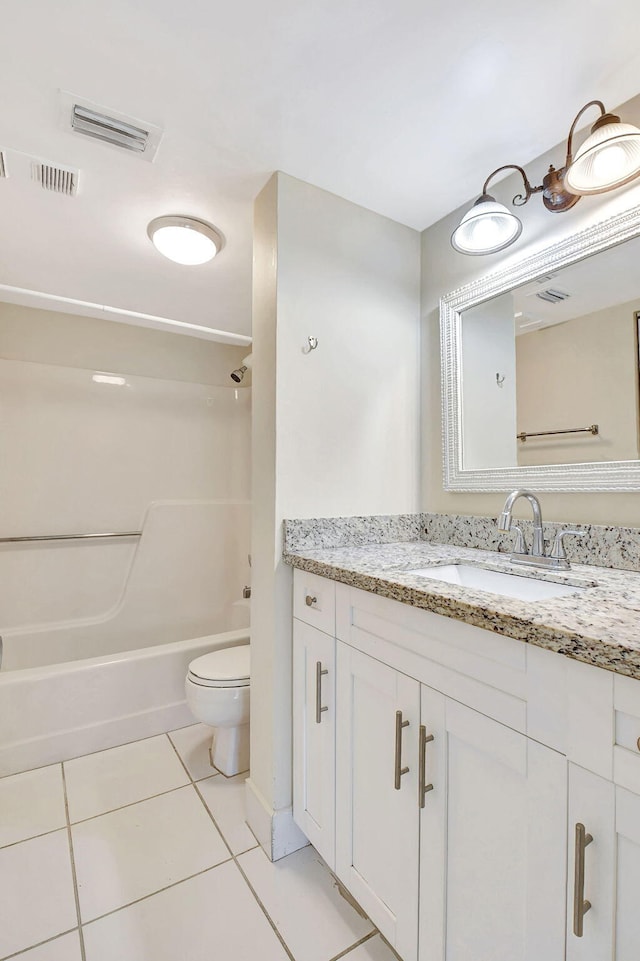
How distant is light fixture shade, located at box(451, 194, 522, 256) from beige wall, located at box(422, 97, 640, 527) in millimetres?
94

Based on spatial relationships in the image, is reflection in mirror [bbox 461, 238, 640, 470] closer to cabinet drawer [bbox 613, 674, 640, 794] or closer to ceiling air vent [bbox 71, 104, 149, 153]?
cabinet drawer [bbox 613, 674, 640, 794]

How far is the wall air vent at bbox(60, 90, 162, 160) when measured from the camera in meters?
1.20

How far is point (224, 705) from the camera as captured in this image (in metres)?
1.70

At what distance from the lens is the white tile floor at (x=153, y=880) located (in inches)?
42.7

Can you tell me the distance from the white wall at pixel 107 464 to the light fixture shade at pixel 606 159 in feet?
7.43

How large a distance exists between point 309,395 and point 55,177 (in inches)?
43.7

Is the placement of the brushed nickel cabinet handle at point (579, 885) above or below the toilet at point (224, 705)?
above

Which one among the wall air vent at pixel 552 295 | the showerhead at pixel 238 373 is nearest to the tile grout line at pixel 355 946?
the wall air vent at pixel 552 295

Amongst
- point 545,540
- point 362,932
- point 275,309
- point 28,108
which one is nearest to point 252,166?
point 275,309

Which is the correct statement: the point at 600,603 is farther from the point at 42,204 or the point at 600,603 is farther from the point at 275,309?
the point at 42,204

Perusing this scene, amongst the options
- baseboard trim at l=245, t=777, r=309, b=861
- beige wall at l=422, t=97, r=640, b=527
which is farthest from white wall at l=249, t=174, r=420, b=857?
beige wall at l=422, t=97, r=640, b=527

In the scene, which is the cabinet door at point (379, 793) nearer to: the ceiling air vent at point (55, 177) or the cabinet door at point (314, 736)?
the cabinet door at point (314, 736)

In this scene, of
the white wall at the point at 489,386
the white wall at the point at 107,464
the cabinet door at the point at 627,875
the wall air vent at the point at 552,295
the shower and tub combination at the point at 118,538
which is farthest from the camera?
the white wall at the point at 107,464

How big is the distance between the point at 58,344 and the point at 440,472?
89.5 inches
